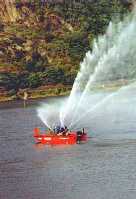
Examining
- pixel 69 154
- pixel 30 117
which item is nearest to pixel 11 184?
pixel 69 154

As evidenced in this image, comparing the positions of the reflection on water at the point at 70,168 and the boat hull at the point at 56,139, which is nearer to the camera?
the reflection on water at the point at 70,168

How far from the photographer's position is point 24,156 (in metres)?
116

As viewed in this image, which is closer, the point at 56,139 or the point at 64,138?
the point at 64,138

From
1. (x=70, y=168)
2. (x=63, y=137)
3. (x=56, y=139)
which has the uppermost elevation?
(x=63, y=137)

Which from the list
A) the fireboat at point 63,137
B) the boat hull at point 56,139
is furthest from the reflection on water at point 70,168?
the fireboat at point 63,137

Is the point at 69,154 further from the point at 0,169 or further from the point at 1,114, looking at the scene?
the point at 1,114

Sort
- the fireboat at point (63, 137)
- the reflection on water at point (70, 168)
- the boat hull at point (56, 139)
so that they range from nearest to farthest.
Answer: the reflection on water at point (70, 168), the boat hull at point (56, 139), the fireboat at point (63, 137)

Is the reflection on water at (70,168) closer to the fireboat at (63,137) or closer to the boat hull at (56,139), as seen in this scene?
the boat hull at (56,139)

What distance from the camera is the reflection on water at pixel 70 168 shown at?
90750 millimetres

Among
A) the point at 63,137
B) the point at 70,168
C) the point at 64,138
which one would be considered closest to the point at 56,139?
the point at 63,137

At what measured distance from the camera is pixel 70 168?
104m

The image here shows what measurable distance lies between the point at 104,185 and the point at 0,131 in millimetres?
62174

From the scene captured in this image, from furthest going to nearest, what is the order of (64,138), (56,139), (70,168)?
(56,139) → (64,138) → (70,168)

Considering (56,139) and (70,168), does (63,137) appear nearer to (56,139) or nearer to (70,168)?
(56,139)
